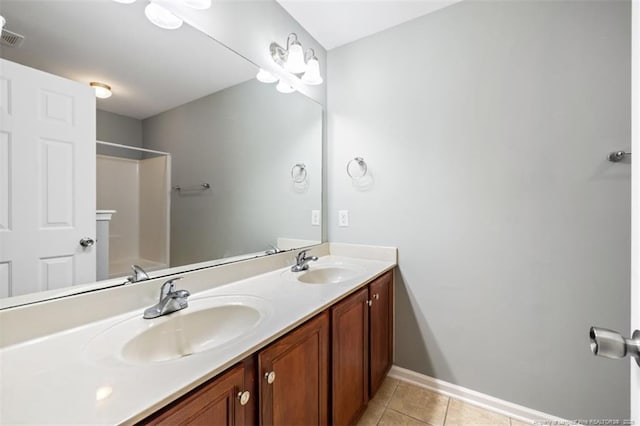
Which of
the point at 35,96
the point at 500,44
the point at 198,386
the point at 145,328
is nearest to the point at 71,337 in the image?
the point at 145,328

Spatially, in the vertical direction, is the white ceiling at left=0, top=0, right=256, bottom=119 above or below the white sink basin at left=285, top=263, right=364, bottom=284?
above

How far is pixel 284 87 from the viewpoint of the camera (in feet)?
5.37

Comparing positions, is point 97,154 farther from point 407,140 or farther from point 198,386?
point 407,140

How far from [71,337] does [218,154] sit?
2.79 ft

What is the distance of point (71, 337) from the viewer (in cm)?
73

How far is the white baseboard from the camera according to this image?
1.34 meters

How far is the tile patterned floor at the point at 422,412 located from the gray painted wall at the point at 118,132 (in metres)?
1.70

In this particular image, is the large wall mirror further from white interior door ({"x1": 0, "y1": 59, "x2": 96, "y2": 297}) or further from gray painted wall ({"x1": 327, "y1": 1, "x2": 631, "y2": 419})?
gray painted wall ({"x1": 327, "y1": 1, "x2": 631, "y2": 419})

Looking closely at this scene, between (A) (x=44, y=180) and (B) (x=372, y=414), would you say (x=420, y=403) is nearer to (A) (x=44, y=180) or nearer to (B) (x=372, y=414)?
(B) (x=372, y=414)

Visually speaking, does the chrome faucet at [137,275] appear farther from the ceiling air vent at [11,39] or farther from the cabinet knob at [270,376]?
the ceiling air vent at [11,39]

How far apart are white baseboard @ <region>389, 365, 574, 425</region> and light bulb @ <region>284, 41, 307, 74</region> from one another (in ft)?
6.82

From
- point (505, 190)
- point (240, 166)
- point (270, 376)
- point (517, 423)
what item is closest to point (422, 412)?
point (517, 423)

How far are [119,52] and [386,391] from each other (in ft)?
7.12

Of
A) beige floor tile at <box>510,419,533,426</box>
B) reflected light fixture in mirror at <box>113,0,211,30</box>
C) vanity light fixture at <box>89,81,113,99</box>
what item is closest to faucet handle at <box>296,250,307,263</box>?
vanity light fixture at <box>89,81,113,99</box>
